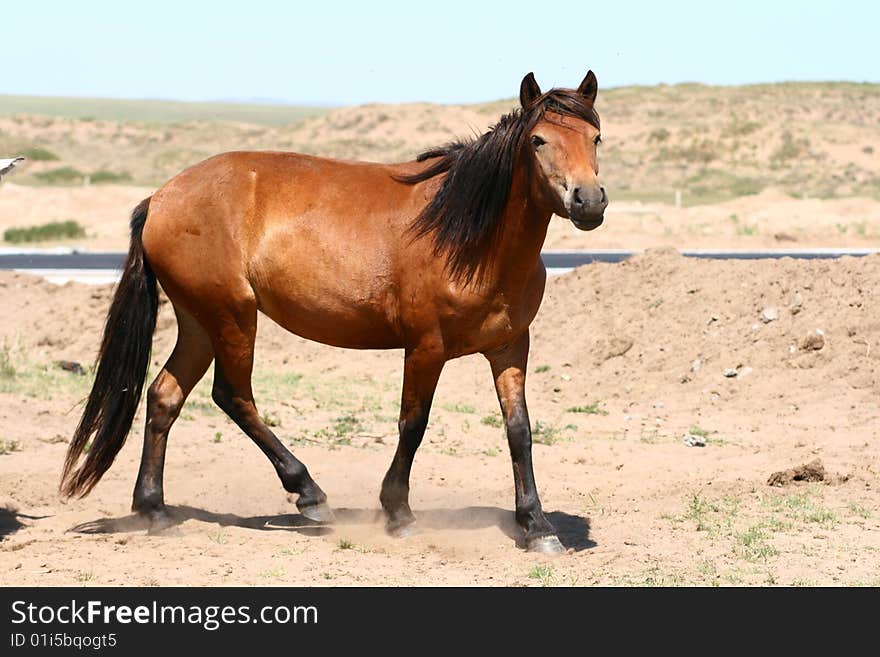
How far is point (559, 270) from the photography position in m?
20.9

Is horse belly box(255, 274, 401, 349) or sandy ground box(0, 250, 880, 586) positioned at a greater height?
horse belly box(255, 274, 401, 349)

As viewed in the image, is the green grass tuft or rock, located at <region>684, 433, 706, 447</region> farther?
the green grass tuft

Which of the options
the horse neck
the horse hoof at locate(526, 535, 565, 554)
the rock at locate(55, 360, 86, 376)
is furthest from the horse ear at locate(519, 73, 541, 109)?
the rock at locate(55, 360, 86, 376)

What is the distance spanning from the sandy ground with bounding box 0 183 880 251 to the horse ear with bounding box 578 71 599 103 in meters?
21.2

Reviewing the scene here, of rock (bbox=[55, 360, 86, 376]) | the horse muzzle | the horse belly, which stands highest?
the horse muzzle

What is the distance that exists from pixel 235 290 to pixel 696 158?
191ft

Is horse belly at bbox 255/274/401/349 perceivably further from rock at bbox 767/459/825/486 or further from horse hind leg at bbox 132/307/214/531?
rock at bbox 767/459/825/486

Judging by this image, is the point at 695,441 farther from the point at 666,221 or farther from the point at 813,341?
the point at 666,221

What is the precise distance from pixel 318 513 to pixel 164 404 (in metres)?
1.22

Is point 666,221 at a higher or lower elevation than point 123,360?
higher

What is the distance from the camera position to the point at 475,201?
7215 millimetres

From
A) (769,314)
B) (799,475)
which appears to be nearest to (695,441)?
(799,475)

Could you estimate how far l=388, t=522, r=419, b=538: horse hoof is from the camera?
24.9 ft
